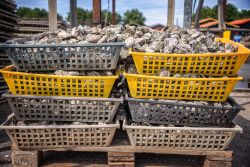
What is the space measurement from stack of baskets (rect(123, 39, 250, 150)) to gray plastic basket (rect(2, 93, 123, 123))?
257 mm

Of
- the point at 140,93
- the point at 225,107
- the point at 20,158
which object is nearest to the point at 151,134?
the point at 140,93

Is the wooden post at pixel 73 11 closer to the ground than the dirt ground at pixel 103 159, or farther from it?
farther from it

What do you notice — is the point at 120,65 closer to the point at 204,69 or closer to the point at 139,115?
the point at 139,115

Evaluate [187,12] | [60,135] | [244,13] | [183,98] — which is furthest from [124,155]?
[244,13]

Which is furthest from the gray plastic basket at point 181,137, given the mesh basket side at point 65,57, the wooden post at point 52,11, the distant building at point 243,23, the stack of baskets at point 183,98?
the distant building at point 243,23

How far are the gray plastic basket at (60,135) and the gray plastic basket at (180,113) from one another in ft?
1.08

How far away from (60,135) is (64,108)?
335 millimetres

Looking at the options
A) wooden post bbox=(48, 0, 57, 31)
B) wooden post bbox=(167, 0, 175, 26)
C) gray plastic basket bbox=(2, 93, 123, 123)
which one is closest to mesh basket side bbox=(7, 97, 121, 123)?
gray plastic basket bbox=(2, 93, 123, 123)

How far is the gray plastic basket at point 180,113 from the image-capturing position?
9.26ft

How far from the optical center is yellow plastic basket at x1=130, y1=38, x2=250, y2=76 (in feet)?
8.94

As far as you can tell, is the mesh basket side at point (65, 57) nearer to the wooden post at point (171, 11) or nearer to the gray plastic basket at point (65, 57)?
the gray plastic basket at point (65, 57)

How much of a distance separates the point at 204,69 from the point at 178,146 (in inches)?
36.0

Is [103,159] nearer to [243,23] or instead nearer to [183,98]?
[183,98]

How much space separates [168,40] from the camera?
3064mm
